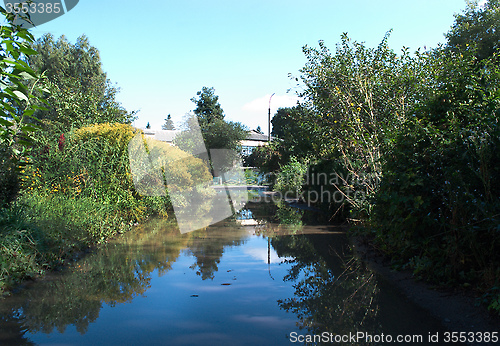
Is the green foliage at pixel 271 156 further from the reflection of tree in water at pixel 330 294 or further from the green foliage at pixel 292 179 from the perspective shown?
the reflection of tree in water at pixel 330 294

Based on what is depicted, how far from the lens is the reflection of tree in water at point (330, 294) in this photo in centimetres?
457

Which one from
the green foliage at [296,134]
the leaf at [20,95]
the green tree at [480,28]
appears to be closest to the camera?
the leaf at [20,95]

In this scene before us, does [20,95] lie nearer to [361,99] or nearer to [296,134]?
[361,99]

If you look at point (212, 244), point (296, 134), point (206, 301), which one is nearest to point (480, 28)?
point (296, 134)

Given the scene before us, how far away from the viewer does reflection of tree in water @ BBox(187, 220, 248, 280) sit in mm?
7340

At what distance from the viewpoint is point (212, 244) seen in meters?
9.62

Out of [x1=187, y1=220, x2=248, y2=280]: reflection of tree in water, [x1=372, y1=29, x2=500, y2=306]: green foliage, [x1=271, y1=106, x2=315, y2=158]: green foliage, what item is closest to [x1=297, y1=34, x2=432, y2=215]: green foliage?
[x1=271, y1=106, x2=315, y2=158]: green foliage

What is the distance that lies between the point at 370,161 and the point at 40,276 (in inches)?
279

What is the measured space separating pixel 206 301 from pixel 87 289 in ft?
6.52

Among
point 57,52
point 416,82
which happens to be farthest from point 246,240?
point 57,52

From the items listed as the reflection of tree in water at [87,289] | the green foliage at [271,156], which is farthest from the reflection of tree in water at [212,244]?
the green foliage at [271,156]

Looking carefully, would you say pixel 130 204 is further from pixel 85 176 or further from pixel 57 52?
pixel 57 52

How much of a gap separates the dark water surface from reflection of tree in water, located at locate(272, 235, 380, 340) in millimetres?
14

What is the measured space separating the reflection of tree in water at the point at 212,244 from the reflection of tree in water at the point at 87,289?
53cm
